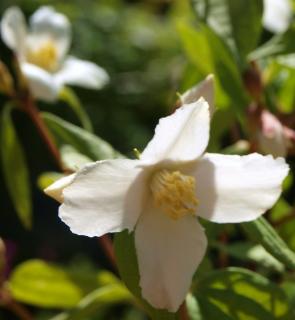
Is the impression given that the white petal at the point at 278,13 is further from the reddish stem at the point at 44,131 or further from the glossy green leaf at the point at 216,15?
the reddish stem at the point at 44,131

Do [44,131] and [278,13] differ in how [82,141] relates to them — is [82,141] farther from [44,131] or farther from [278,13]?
[278,13]

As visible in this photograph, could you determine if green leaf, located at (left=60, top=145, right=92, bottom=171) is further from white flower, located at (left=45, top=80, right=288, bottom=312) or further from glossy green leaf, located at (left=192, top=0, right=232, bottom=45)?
glossy green leaf, located at (left=192, top=0, right=232, bottom=45)

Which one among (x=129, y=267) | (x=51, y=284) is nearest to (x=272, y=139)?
(x=129, y=267)

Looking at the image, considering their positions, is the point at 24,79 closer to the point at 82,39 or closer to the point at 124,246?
the point at 124,246

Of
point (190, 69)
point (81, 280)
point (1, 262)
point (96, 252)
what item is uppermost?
point (190, 69)

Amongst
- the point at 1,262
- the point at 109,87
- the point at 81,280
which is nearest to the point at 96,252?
the point at 109,87

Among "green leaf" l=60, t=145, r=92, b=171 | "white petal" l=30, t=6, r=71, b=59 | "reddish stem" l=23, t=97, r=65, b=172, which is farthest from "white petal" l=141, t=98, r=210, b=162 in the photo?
"white petal" l=30, t=6, r=71, b=59
